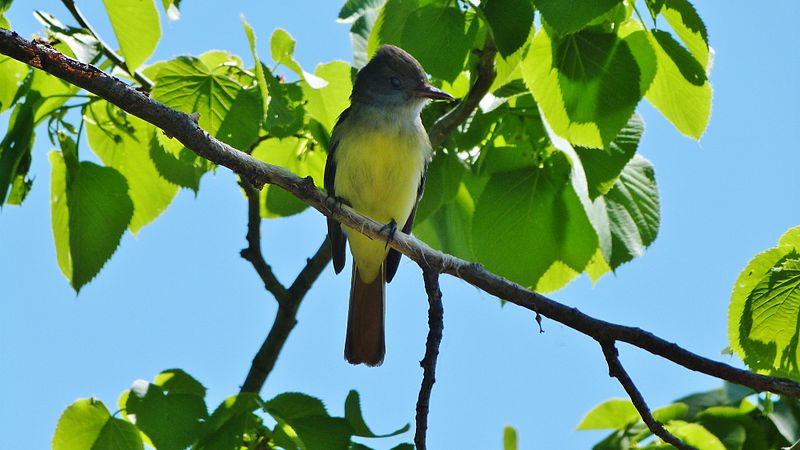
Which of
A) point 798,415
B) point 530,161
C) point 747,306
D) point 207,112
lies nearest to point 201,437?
point 207,112

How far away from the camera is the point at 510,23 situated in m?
3.42

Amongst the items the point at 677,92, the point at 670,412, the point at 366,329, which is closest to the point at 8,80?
the point at 366,329

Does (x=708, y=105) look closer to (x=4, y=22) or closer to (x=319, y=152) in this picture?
(x=319, y=152)

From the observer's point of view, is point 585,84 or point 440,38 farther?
point 440,38

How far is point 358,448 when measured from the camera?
378 cm

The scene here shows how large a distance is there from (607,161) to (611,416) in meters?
1.25

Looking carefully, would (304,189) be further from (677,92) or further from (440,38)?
(677,92)

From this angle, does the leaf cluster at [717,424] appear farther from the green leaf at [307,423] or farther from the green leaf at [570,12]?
the green leaf at [570,12]

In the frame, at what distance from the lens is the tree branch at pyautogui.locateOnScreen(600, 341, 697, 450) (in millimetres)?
2549

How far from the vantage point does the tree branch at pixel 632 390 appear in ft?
8.36

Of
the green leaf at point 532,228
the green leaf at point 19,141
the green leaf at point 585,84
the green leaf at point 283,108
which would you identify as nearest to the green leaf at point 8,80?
the green leaf at point 19,141

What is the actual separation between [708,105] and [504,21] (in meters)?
0.87

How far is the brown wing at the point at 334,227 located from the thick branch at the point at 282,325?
0.48ft

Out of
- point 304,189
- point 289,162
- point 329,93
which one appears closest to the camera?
point 304,189
